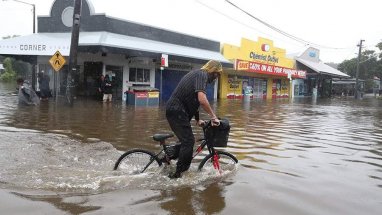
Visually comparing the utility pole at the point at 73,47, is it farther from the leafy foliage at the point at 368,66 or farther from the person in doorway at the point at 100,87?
the leafy foliage at the point at 368,66

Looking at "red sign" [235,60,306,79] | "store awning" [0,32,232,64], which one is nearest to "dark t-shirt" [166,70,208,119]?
"store awning" [0,32,232,64]

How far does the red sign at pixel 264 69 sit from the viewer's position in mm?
31484

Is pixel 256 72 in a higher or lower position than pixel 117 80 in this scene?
higher

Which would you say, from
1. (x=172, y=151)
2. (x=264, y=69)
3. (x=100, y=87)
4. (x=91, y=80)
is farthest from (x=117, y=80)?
(x=172, y=151)

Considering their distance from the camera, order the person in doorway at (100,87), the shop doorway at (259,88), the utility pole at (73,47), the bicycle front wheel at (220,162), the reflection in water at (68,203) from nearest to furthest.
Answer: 1. the reflection in water at (68,203)
2. the bicycle front wheel at (220,162)
3. the utility pole at (73,47)
4. the person in doorway at (100,87)
5. the shop doorway at (259,88)

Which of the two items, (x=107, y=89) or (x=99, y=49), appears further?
(x=107, y=89)

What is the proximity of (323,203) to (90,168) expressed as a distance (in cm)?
357

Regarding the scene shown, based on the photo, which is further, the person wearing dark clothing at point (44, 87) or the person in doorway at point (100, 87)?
the person in doorway at point (100, 87)

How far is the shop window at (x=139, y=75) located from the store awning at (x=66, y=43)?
1944 mm

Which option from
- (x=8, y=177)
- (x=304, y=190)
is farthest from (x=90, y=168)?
(x=304, y=190)

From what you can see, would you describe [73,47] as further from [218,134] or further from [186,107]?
[218,134]

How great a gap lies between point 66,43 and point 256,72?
59.4 ft

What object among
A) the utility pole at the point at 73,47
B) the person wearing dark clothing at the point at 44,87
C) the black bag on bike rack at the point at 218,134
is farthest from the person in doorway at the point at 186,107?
the person wearing dark clothing at the point at 44,87

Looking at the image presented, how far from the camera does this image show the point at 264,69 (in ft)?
115
